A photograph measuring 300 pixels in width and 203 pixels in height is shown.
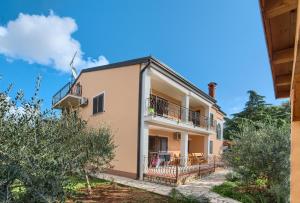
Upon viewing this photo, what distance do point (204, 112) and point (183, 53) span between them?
23.7 ft

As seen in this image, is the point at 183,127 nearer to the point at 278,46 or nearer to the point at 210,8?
the point at 210,8

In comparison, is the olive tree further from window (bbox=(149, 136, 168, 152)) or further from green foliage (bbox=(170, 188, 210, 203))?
window (bbox=(149, 136, 168, 152))

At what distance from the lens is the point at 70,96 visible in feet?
66.3


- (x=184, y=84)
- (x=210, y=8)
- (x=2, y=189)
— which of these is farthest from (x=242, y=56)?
(x=2, y=189)

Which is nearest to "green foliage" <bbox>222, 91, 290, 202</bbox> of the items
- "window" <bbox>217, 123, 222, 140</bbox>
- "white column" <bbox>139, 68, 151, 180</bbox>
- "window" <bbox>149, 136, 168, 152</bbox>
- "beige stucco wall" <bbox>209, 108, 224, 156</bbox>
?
"white column" <bbox>139, 68, 151, 180</bbox>

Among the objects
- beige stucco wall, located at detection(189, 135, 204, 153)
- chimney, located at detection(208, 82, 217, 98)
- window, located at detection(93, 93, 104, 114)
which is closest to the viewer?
window, located at detection(93, 93, 104, 114)

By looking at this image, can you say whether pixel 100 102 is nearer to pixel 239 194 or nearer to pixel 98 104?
pixel 98 104

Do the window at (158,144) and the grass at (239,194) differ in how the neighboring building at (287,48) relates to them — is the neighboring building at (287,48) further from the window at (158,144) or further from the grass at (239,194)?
the window at (158,144)

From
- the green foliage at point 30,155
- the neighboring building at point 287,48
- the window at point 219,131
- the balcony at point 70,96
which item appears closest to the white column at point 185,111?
the balcony at point 70,96

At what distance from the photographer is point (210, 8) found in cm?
1401

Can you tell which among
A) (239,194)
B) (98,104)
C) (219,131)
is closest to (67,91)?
(98,104)

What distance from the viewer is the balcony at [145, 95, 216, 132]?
15048 millimetres

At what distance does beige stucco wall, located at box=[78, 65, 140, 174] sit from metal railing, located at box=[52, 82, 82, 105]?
3.00 m

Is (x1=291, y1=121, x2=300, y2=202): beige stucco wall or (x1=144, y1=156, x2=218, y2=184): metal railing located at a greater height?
(x1=291, y1=121, x2=300, y2=202): beige stucco wall
